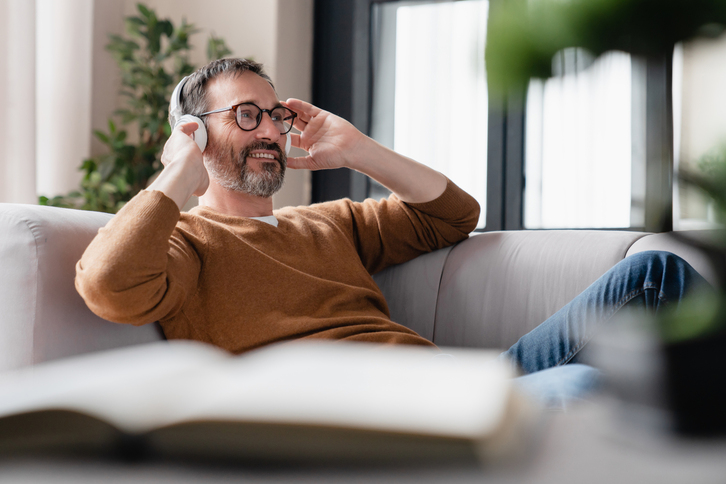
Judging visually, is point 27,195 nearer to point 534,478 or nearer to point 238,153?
point 238,153

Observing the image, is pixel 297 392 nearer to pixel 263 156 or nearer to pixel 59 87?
pixel 263 156

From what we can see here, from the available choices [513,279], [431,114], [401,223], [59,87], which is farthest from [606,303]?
[59,87]

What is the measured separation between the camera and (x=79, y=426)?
0.22 metres

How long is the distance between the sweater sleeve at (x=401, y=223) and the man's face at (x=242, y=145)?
0.74 ft

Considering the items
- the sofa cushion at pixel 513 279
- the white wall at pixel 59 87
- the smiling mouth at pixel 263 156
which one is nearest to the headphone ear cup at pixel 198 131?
the smiling mouth at pixel 263 156

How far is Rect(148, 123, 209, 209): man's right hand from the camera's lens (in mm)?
1049

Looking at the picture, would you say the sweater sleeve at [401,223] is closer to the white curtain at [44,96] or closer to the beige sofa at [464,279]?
the beige sofa at [464,279]

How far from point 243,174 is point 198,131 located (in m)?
0.14

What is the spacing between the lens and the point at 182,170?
110cm

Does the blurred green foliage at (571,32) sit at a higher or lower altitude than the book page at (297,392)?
higher

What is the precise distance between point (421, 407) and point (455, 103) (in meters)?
→ 2.60

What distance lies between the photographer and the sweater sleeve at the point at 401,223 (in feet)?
4.73

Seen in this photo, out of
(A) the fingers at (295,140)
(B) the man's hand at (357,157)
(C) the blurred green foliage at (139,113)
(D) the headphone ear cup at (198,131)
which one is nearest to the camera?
(D) the headphone ear cup at (198,131)

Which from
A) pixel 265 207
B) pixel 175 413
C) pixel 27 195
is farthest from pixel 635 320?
Result: pixel 27 195
